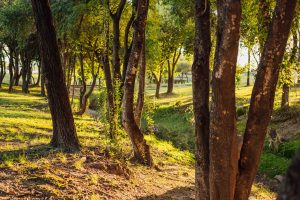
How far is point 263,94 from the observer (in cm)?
729

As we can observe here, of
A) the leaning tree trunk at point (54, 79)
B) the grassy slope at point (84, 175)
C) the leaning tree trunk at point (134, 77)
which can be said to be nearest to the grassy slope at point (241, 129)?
the leaning tree trunk at point (134, 77)

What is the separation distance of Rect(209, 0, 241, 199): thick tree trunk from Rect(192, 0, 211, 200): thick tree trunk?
30.4 inches

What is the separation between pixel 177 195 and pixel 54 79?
5049 millimetres

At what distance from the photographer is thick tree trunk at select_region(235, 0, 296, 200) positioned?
702cm

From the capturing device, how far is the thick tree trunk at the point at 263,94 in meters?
7.02

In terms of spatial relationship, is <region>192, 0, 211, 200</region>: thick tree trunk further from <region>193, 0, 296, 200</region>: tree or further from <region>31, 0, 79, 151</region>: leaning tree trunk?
<region>31, 0, 79, 151</region>: leaning tree trunk

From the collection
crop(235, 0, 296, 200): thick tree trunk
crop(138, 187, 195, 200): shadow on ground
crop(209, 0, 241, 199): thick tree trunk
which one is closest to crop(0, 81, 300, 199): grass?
crop(138, 187, 195, 200): shadow on ground

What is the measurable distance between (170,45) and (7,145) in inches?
1669

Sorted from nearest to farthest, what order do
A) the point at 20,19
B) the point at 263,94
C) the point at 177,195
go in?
the point at 263,94 → the point at 177,195 → the point at 20,19

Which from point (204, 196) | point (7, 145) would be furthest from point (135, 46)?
point (204, 196)

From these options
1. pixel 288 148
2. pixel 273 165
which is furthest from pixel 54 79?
pixel 288 148

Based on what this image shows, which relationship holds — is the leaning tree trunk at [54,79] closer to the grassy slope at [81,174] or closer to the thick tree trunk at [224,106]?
the grassy slope at [81,174]

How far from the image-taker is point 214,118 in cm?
702

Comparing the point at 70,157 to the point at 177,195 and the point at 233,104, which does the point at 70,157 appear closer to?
the point at 177,195
